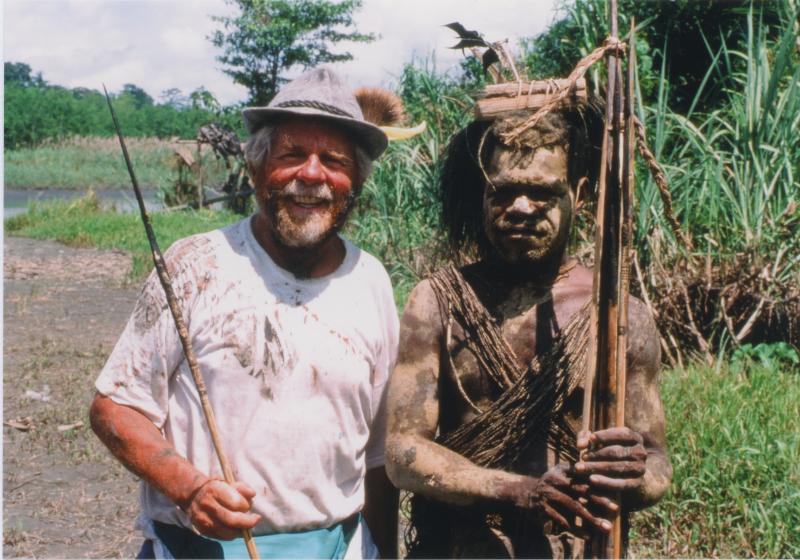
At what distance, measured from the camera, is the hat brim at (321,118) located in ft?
8.13

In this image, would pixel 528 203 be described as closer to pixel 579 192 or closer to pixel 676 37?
pixel 579 192

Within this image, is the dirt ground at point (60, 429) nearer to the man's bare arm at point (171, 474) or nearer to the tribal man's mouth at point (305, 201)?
the man's bare arm at point (171, 474)

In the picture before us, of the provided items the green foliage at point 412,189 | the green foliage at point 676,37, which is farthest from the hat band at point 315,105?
the green foliage at point 412,189

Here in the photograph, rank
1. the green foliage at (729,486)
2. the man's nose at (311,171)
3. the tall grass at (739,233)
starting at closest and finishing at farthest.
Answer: the man's nose at (311,171), the green foliage at (729,486), the tall grass at (739,233)

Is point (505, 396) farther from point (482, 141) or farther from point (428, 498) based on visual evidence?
point (482, 141)

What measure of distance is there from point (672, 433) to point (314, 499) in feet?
7.97

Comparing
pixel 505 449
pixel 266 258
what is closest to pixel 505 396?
pixel 505 449

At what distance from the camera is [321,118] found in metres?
2.52

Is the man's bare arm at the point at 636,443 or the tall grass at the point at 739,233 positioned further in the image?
the tall grass at the point at 739,233

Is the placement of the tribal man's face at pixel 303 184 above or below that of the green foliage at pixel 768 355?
above

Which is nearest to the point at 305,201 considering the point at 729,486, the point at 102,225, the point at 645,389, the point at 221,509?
the point at 221,509

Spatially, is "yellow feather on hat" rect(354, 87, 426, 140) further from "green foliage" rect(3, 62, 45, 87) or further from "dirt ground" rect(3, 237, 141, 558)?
"green foliage" rect(3, 62, 45, 87)

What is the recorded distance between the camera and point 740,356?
18.5 ft

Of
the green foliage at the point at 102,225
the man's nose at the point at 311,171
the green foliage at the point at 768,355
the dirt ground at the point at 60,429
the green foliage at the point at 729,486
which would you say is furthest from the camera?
the green foliage at the point at 102,225
